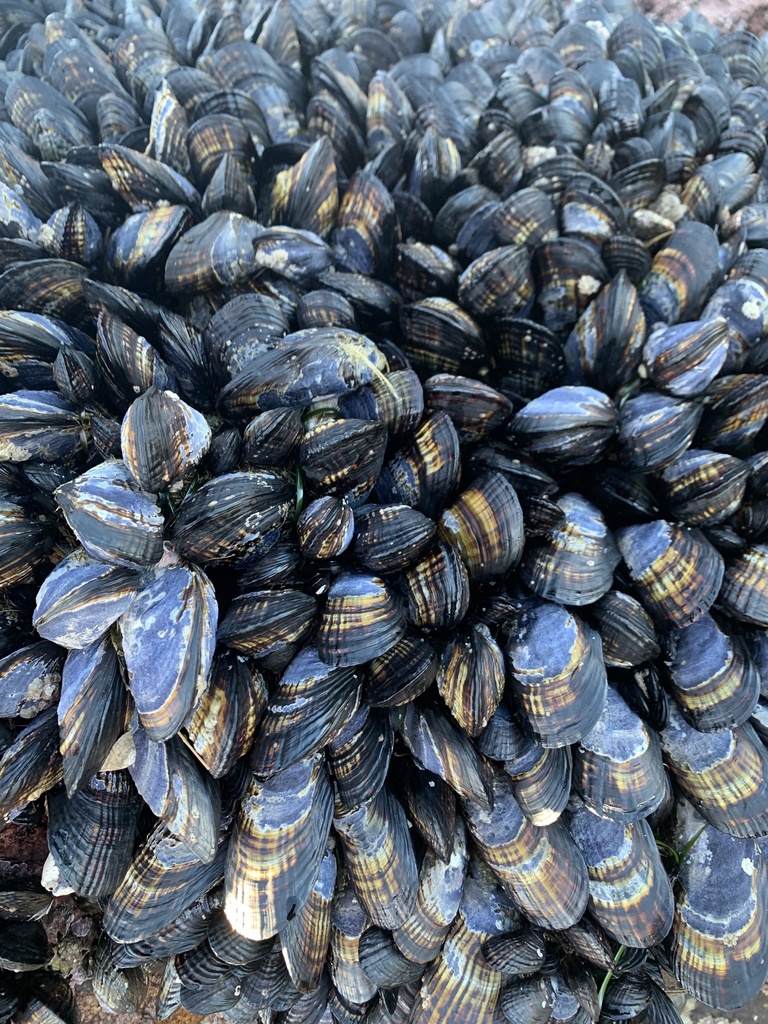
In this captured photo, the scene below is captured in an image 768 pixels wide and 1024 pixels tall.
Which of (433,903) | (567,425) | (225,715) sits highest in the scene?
(567,425)

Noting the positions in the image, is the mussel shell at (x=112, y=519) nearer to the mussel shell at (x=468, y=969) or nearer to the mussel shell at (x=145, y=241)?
the mussel shell at (x=145, y=241)

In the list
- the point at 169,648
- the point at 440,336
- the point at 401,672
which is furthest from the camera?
the point at 440,336

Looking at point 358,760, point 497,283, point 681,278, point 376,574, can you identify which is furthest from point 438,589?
point 681,278

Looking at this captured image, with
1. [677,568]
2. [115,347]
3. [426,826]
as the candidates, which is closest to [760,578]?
[677,568]

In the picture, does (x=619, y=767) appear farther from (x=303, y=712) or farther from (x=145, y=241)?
(x=145, y=241)

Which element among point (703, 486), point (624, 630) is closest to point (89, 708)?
point (624, 630)

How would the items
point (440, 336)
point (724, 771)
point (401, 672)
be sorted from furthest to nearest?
point (440, 336) < point (724, 771) < point (401, 672)

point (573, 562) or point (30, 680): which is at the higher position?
point (573, 562)

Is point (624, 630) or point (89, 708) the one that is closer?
point (89, 708)

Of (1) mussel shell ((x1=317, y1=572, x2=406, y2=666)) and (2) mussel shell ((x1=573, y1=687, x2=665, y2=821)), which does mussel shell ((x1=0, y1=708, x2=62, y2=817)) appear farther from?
(2) mussel shell ((x1=573, y1=687, x2=665, y2=821))

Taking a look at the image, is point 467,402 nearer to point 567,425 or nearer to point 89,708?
point 567,425
